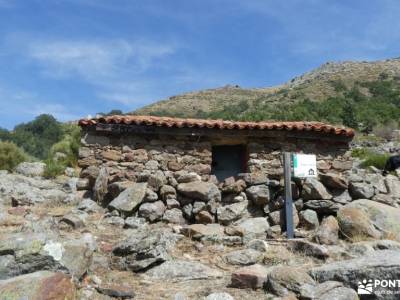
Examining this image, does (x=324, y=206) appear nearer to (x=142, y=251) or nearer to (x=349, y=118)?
(x=142, y=251)

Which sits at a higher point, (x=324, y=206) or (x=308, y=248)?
(x=324, y=206)

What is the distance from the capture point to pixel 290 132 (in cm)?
958

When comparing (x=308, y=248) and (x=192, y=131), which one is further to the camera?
(x=192, y=131)

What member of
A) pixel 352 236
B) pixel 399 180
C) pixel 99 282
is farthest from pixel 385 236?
pixel 99 282

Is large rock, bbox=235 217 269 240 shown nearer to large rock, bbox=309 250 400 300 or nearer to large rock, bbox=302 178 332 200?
large rock, bbox=302 178 332 200

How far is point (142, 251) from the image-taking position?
6.07 meters

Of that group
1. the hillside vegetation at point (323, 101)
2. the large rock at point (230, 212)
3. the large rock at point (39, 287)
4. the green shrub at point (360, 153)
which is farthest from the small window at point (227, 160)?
the hillside vegetation at point (323, 101)

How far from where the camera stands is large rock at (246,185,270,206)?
8492mm

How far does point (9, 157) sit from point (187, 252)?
12.1m

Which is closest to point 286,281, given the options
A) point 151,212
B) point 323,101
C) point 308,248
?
point 308,248

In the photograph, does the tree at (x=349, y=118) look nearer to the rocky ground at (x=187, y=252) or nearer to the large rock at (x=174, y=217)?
the rocky ground at (x=187, y=252)

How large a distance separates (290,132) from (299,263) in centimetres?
394

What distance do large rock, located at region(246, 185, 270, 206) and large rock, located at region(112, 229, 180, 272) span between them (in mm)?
2547

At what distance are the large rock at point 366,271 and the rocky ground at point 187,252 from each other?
0.01m
